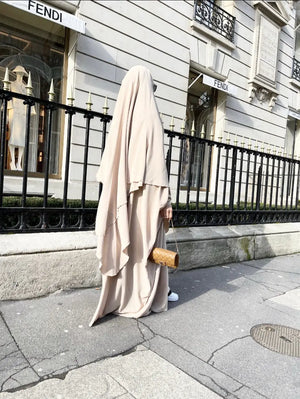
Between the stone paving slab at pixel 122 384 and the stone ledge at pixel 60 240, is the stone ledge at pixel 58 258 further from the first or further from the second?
the stone paving slab at pixel 122 384

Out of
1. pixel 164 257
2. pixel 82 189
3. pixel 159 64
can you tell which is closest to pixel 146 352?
pixel 164 257

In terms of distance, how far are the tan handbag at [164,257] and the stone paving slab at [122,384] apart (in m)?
0.80

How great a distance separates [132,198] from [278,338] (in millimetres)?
1789

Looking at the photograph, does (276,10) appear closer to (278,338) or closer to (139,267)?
(139,267)

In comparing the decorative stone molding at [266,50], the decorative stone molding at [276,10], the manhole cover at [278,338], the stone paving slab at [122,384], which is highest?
the decorative stone molding at [276,10]

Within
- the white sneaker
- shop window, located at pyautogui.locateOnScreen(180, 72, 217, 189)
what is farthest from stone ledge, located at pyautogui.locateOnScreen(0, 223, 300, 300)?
shop window, located at pyautogui.locateOnScreen(180, 72, 217, 189)

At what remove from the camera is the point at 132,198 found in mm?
2912

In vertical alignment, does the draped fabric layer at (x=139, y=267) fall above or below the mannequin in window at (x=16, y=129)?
below

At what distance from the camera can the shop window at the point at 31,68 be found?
22.1ft

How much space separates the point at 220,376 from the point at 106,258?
50.7 inches

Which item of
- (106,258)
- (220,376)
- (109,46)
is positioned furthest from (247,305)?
(109,46)

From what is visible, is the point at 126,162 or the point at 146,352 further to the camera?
the point at 126,162

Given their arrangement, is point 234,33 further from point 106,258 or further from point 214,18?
point 106,258

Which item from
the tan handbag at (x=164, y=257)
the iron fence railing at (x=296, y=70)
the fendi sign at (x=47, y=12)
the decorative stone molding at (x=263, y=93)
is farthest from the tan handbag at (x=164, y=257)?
the iron fence railing at (x=296, y=70)
